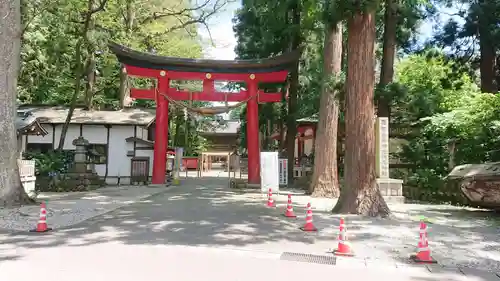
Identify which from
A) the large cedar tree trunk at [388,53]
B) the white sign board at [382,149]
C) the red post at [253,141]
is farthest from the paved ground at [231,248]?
the red post at [253,141]

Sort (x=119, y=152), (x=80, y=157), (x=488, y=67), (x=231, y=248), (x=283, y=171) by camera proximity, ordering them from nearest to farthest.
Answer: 1. (x=231, y=248)
2. (x=488, y=67)
3. (x=80, y=157)
4. (x=283, y=171)
5. (x=119, y=152)

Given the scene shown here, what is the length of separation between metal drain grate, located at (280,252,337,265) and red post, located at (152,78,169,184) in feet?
51.6

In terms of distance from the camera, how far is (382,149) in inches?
619

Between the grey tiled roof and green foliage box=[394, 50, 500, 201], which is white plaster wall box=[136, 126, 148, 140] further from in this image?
green foliage box=[394, 50, 500, 201]

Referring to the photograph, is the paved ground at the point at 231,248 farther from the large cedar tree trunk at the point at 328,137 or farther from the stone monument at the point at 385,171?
the large cedar tree trunk at the point at 328,137

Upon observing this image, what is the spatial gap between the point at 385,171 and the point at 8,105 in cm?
1315

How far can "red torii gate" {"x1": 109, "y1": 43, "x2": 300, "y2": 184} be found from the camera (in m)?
21.4

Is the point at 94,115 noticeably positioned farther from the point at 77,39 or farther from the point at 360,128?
the point at 360,128

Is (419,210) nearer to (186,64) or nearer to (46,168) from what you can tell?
(186,64)

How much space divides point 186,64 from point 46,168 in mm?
8593

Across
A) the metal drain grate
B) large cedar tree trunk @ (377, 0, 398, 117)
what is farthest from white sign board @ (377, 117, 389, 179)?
the metal drain grate

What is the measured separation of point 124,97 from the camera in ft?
92.7

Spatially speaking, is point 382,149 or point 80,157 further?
point 80,157

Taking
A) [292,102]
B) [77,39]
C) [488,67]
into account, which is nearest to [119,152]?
[77,39]
